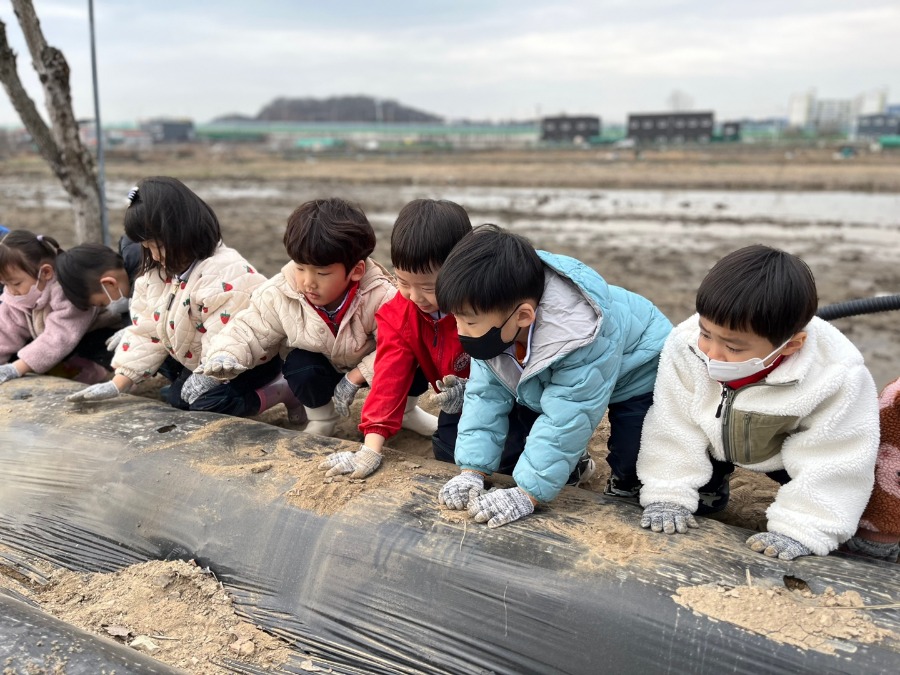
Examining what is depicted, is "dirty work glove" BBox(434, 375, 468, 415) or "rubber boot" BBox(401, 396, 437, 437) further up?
"dirty work glove" BBox(434, 375, 468, 415)

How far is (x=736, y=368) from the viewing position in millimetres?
2062

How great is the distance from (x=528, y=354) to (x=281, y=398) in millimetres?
1961

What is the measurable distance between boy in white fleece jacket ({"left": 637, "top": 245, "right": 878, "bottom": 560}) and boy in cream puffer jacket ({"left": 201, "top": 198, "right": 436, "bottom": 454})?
4.43 feet

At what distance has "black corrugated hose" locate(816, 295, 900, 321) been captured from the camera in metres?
2.94

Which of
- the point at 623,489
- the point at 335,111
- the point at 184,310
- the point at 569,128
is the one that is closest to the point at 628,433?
the point at 623,489

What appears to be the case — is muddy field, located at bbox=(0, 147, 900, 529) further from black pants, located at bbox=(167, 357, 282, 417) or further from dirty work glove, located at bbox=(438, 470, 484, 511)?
dirty work glove, located at bbox=(438, 470, 484, 511)

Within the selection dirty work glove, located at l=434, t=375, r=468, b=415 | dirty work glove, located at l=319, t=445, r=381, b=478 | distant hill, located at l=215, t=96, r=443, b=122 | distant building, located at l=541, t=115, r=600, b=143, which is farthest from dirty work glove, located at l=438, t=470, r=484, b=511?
distant hill, located at l=215, t=96, r=443, b=122

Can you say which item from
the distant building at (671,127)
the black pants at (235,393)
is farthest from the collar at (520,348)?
the distant building at (671,127)

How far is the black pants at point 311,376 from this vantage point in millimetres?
3307

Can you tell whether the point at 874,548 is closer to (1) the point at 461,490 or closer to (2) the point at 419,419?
(1) the point at 461,490

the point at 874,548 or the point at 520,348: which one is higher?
the point at 520,348

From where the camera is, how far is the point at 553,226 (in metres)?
12.9

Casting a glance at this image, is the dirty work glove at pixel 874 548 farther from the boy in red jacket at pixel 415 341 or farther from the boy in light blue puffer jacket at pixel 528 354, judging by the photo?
the boy in red jacket at pixel 415 341

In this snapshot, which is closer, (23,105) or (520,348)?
(520,348)
